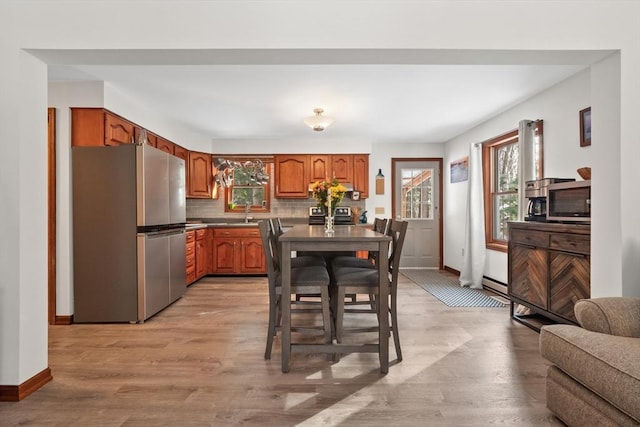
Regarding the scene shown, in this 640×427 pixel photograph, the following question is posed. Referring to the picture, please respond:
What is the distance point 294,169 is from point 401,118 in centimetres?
212

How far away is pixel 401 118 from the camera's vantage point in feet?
16.1

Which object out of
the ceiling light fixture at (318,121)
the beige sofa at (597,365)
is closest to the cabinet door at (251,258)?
the ceiling light fixture at (318,121)

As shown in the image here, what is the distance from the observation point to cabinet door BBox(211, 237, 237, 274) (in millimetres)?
5824

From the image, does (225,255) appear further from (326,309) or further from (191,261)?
(326,309)

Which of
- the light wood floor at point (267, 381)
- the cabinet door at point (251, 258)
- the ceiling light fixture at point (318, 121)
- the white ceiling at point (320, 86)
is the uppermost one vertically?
the white ceiling at point (320, 86)

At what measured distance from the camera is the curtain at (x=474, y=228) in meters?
4.95

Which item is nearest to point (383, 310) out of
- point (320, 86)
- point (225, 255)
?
point (320, 86)

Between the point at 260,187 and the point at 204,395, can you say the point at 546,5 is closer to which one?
the point at 204,395

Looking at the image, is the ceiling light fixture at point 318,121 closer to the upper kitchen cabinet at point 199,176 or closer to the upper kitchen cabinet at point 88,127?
the upper kitchen cabinet at point 88,127

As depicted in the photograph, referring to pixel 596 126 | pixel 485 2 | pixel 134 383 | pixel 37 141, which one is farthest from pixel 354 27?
pixel 134 383

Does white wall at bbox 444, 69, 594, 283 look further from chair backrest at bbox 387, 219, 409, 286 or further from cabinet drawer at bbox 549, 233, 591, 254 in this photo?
chair backrest at bbox 387, 219, 409, 286

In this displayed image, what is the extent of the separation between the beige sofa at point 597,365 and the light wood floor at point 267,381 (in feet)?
0.73

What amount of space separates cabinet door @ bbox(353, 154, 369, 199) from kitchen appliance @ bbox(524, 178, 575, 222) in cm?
308

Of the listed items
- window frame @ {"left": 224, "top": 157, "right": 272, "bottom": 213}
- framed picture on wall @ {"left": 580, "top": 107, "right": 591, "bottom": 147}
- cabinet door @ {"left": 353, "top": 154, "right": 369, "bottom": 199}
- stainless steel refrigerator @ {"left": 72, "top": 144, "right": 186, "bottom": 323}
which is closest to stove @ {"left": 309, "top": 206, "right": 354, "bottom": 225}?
cabinet door @ {"left": 353, "top": 154, "right": 369, "bottom": 199}
